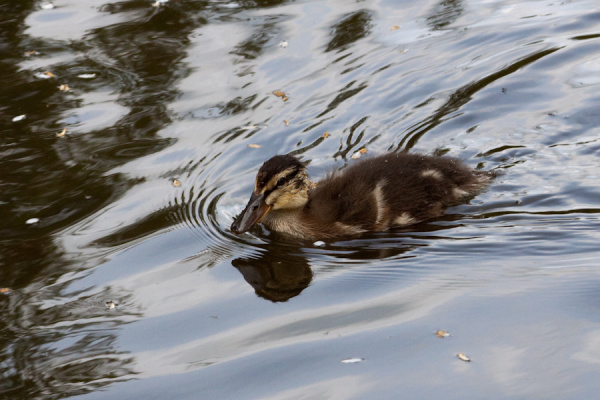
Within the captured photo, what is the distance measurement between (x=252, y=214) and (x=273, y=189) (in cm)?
18

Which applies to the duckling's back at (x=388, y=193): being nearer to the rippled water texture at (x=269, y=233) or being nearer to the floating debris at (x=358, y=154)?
the rippled water texture at (x=269, y=233)

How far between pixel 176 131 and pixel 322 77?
1246 millimetres

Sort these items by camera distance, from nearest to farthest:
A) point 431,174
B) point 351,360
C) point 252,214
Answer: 1. point 351,360
2. point 252,214
3. point 431,174

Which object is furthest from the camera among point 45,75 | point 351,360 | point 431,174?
point 45,75

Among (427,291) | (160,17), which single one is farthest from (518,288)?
(160,17)

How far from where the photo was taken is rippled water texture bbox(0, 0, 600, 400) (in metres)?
3.38

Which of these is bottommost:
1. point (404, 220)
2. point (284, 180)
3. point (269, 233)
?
point (269, 233)

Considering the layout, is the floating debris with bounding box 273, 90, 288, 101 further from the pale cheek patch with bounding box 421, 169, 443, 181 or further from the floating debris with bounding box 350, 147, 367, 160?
the pale cheek patch with bounding box 421, 169, 443, 181

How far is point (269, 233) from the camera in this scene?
186 inches

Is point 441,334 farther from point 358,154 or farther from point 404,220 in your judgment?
point 358,154

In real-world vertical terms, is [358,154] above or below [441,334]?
below

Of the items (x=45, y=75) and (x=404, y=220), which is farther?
(x=45, y=75)

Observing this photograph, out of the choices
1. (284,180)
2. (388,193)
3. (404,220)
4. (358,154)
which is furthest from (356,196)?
(358,154)

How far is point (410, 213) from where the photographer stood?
459 centimetres
